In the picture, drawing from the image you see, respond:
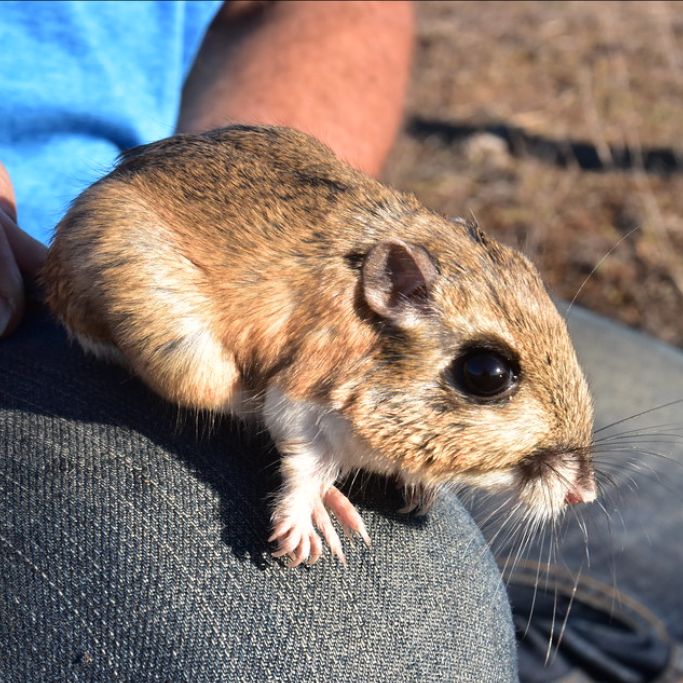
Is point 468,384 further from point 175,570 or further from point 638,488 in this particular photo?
point 638,488

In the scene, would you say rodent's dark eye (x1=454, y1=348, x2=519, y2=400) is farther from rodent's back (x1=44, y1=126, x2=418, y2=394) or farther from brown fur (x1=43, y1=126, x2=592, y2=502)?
rodent's back (x1=44, y1=126, x2=418, y2=394)

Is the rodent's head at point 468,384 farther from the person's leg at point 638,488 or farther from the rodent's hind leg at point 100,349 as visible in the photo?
the person's leg at point 638,488

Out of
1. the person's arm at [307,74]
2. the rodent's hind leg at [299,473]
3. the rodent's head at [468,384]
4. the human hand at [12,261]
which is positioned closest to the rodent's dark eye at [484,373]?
the rodent's head at [468,384]

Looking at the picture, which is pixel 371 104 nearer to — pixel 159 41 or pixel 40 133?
pixel 159 41

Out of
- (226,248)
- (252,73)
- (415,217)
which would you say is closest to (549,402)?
(415,217)

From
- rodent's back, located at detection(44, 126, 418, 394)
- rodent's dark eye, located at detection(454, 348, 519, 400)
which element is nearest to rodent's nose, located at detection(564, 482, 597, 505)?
rodent's dark eye, located at detection(454, 348, 519, 400)
